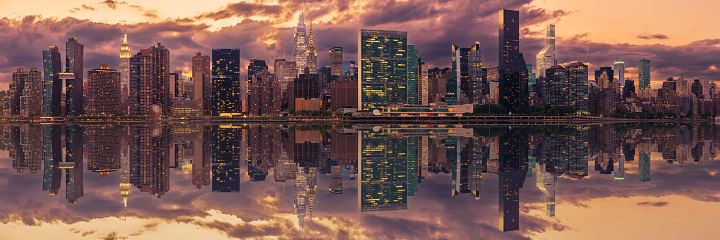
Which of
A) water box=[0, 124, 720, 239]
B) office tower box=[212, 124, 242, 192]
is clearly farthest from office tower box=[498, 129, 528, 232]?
office tower box=[212, 124, 242, 192]

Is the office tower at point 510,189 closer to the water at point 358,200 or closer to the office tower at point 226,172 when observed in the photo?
the water at point 358,200

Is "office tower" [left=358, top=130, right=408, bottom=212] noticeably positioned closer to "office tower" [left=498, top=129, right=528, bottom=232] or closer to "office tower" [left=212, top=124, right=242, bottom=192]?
"office tower" [left=498, top=129, right=528, bottom=232]

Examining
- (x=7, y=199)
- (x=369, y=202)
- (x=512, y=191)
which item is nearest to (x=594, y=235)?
(x=512, y=191)

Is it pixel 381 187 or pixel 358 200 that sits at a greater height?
pixel 381 187

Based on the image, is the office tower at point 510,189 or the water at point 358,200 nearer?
the water at point 358,200

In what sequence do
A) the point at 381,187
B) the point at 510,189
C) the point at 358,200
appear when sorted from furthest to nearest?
the point at 510,189
the point at 381,187
the point at 358,200

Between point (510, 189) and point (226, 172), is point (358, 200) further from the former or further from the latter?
point (226, 172)

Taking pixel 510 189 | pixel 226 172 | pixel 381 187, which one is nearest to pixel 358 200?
pixel 381 187

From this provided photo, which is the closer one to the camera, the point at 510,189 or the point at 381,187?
the point at 381,187

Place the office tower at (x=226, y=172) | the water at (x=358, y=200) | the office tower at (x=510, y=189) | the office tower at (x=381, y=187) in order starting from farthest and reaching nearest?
the office tower at (x=226, y=172)
the office tower at (x=381, y=187)
the office tower at (x=510, y=189)
the water at (x=358, y=200)

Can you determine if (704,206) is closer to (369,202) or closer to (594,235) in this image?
(594,235)

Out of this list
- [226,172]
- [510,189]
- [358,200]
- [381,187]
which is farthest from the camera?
[226,172]

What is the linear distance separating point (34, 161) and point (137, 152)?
7444 millimetres

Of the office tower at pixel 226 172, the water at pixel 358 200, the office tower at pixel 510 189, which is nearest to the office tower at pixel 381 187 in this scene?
the water at pixel 358 200
